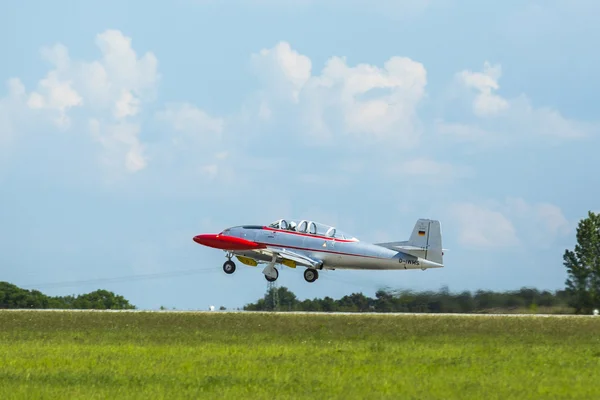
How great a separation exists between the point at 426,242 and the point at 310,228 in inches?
239

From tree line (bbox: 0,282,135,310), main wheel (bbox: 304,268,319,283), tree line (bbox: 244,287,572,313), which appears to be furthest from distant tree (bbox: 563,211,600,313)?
tree line (bbox: 0,282,135,310)

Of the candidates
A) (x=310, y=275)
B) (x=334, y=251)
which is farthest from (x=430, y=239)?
(x=310, y=275)

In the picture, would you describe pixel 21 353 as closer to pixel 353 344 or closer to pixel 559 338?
pixel 353 344

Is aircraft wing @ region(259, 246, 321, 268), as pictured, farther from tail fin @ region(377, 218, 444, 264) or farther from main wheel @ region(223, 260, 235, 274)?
tail fin @ region(377, 218, 444, 264)

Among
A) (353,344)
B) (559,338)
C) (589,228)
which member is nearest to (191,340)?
(353,344)

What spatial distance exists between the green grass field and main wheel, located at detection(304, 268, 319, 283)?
7.48 metres

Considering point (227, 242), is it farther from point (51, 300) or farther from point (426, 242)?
point (51, 300)

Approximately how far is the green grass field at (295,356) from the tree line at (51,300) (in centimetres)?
2530

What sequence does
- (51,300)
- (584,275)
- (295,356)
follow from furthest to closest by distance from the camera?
(51,300), (584,275), (295,356)

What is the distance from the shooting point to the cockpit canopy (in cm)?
5131

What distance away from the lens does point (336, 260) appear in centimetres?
5125

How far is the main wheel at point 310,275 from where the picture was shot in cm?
5194

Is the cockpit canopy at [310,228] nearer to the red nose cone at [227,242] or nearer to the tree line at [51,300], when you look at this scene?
the red nose cone at [227,242]

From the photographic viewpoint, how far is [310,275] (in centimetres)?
5203
